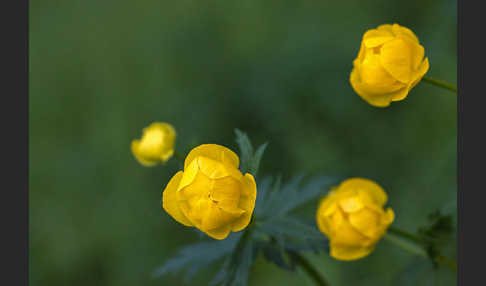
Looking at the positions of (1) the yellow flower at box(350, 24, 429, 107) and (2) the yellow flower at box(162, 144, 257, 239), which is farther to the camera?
(1) the yellow flower at box(350, 24, 429, 107)

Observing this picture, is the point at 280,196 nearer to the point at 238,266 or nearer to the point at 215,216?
the point at 238,266

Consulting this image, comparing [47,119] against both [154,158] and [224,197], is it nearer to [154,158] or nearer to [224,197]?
[154,158]

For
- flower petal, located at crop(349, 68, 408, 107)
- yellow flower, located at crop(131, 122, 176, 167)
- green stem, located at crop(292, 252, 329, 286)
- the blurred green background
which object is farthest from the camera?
the blurred green background

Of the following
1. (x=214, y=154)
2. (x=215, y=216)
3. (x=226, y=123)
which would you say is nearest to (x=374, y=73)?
(x=214, y=154)

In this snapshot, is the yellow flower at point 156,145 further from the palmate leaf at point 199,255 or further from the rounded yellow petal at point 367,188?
the rounded yellow petal at point 367,188

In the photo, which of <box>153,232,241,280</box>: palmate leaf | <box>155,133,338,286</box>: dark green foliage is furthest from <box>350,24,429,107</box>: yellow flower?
<box>153,232,241,280</box>: palmate leaf

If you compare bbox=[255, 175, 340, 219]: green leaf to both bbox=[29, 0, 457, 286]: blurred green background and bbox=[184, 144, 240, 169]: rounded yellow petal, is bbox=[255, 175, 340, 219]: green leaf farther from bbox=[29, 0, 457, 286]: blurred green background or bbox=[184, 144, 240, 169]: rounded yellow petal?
bbox=[29, 0, 457, 286]: blurred green background

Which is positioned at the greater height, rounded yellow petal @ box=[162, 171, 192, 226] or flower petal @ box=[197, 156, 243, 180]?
flower petal @ box=[197, 156, 243, 180]
